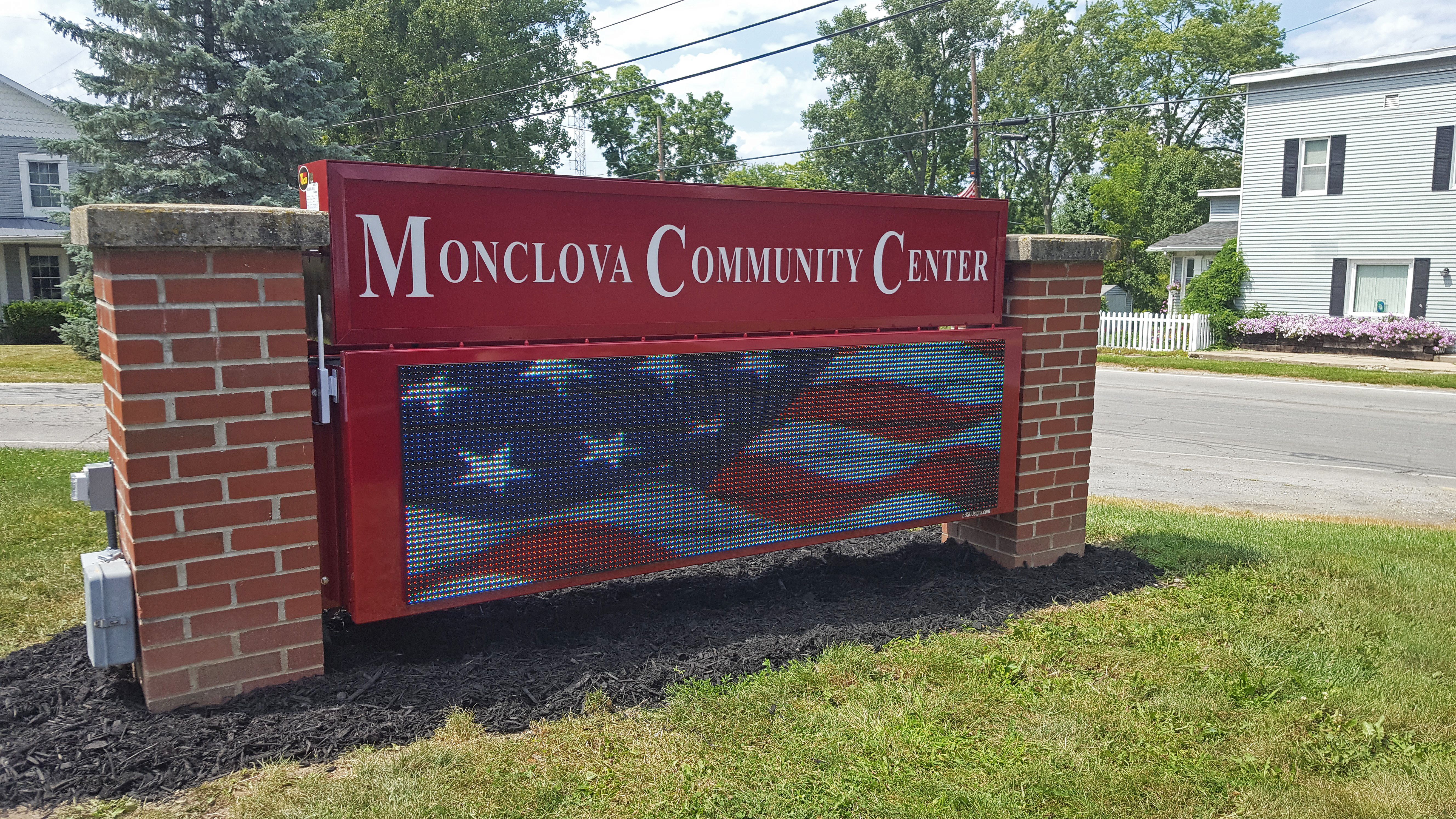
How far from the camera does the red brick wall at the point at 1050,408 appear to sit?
506cm

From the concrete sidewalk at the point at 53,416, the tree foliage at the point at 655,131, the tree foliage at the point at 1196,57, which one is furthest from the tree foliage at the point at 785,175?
the concrete sidewalk at the point at 53,416

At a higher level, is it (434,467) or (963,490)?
(434,467)

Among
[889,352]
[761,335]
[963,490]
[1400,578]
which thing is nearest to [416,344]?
[761,335]

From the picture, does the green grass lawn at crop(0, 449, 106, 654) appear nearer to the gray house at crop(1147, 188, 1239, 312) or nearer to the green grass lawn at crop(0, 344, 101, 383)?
the green grass lawn at crop(0, 344, 101, 383)

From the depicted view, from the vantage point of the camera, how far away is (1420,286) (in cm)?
2338

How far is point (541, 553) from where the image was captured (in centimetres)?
375

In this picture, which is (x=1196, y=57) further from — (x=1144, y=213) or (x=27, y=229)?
(x=27, y=229)

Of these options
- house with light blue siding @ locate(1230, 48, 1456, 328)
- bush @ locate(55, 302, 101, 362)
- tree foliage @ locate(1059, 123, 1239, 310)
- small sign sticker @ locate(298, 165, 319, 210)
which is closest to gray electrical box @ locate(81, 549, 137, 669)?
small sign sticker @ locate(298, 165, 319, 210)

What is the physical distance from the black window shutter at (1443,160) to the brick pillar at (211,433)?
27227 millimetres

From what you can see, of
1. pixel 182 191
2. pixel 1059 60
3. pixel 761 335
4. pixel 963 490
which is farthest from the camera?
pixel 1059 60

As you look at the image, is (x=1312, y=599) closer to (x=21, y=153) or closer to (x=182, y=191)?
(x=182, y=191)

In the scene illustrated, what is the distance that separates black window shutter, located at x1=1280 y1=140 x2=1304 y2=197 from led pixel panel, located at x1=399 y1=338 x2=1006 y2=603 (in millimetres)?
25298

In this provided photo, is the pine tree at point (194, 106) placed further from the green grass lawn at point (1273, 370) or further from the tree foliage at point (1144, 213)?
the tree foliage at point (1144, 213)

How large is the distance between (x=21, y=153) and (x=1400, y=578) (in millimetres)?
32053
